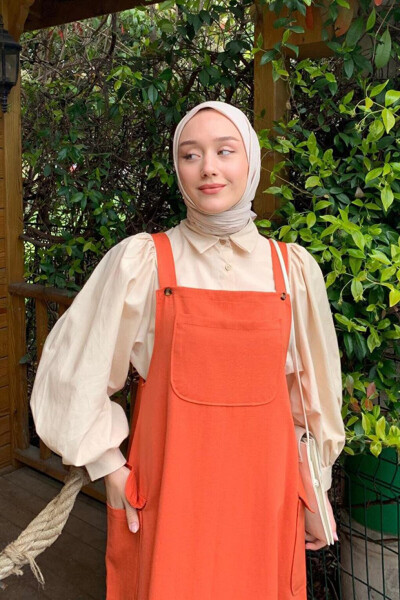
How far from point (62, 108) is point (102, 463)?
227cm

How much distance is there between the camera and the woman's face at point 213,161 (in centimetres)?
124

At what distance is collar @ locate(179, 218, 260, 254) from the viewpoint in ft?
4.29

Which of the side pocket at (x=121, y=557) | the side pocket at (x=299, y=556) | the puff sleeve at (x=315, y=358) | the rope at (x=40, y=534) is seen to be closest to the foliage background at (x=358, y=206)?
the puff sleeve at (x=315, y=358)

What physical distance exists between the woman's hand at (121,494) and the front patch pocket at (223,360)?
0.24 metres

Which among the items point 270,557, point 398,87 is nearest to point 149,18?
point 398,87

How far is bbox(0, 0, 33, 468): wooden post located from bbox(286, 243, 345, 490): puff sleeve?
1.88 metres

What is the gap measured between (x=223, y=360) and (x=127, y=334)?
212mm

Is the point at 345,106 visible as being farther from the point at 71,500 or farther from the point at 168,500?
the point at 71,500

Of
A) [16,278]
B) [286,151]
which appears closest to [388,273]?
[286,151]

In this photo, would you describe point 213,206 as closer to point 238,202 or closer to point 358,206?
point 238,202

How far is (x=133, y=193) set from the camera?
2.61m

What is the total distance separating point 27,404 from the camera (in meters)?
3.06

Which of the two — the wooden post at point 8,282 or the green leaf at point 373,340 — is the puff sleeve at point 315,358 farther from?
the wooden post at point 8,282

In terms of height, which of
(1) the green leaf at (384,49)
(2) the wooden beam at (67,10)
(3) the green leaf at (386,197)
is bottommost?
(3) the green leaf at (386,197)
